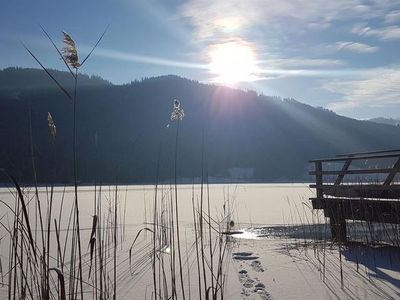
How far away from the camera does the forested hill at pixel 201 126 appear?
268 ft

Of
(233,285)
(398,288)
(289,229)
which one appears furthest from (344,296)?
(289,229)

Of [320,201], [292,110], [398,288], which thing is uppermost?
[292,110]

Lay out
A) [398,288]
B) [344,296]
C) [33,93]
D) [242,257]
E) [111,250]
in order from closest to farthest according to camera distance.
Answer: [344,296] → [398,288] → [242,257] → [111,250] → [33,93]

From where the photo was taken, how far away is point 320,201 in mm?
7770

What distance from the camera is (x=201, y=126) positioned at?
83.2m

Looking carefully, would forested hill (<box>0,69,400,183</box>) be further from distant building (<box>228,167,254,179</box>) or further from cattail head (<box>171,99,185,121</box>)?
cattail head (<box>171,99,185,121</box>)

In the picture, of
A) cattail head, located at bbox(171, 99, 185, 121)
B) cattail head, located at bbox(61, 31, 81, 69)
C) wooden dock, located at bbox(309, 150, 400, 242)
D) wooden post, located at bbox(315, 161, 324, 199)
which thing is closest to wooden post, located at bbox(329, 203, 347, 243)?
wooden dock, located at bbox(309, 150, 400, 242)

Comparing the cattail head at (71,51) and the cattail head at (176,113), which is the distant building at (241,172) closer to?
the cattail head at (176,113)

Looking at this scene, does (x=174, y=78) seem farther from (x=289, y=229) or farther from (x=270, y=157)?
(x=289, y=229)

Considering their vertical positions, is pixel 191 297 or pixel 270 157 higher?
pixel 270 157

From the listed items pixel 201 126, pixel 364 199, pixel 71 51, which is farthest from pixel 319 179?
pixel 201 126

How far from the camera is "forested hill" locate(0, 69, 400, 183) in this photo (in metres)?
81.7

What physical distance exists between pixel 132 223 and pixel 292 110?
10541 cm

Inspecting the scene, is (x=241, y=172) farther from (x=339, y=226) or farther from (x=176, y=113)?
(x=176, y=113)
